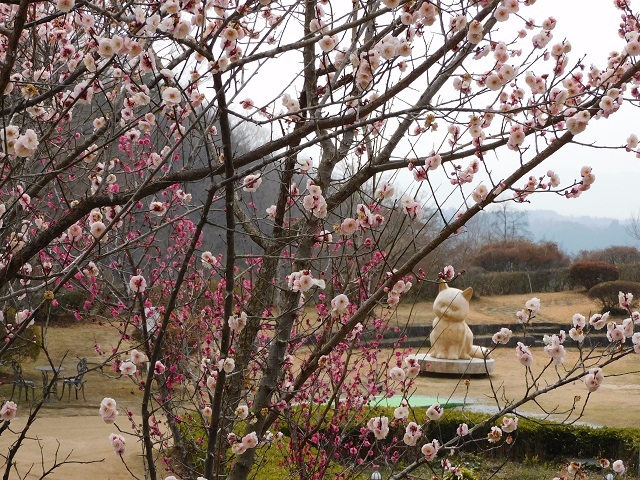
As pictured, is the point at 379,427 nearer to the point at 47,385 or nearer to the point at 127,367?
the point at 127,367

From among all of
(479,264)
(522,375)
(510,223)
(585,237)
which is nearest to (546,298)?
(479,264)

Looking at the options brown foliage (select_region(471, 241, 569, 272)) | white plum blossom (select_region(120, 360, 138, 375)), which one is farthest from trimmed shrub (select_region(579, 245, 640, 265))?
white plum blossom (select_region(120, 360, 138, 375))

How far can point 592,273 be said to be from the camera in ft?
82.8

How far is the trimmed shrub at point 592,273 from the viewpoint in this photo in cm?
2498

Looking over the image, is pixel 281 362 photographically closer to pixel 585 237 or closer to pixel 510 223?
A: pixel 510 223

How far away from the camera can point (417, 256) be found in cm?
203

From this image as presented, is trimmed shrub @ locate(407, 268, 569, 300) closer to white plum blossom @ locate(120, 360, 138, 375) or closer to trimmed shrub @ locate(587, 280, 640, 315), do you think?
trimmed shrub @ locate(587, 280, 640, 315)

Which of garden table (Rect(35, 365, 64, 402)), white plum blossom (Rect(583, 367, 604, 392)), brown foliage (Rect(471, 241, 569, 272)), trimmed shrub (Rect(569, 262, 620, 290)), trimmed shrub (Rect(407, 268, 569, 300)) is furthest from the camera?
brown foliage (Rect(471, 241, 569, 272))

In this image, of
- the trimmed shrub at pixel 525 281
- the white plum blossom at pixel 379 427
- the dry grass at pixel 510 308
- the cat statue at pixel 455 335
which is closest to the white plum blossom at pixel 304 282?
the white plum blossom at pixel 379 427

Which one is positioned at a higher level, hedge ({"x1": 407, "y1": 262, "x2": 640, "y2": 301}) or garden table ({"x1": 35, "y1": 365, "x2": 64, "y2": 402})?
hedge ({"x1": 407, "y1": 262, "x2": 640, "y2": 301})

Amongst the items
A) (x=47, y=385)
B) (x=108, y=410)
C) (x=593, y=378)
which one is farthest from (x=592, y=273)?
(x=108, y=410)

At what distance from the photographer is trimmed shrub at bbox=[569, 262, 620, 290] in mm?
24984

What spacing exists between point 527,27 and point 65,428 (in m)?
7.83

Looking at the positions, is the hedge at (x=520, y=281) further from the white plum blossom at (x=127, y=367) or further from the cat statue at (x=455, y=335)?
the white plum blossom at (x=127, y=367)
